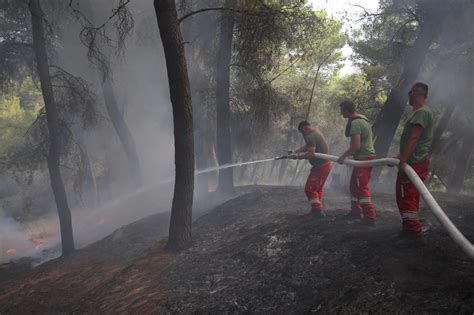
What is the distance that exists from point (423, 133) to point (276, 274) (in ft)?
8.92

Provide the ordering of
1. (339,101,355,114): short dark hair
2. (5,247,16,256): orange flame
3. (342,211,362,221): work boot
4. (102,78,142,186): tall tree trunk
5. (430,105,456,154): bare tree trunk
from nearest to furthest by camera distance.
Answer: (339,101,355,114): short dark hair
(342,211,362,221): work boot
(5,247,16,256): orange flame
(430,105,456,154): bare tree trunk
(102,78,142,186): tall tree trunk

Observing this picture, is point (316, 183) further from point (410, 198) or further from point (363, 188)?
point (410, 198)

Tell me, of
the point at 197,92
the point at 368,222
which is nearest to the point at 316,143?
the point at 368,222

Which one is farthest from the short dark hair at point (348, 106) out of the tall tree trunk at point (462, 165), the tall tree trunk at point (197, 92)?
the tall tree trunk at point (462, 165)

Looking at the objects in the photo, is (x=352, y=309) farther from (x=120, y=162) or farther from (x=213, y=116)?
(x=120, y=162)

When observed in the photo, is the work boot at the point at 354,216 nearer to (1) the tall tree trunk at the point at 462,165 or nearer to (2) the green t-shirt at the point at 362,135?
(2) the green t-shirt at the point at 362,135

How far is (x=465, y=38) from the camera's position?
1098 cm

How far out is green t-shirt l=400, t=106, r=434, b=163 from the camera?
445 centimetres

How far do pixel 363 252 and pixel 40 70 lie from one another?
32.7 feet

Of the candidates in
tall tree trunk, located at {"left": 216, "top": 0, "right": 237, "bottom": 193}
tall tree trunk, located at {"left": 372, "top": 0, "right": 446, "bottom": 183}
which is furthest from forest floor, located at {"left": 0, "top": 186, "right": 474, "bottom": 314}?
tall tree trunk, located at {"left": 216, "top": 0, "right": 237, "bottom": 193}

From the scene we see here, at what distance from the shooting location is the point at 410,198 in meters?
4.52

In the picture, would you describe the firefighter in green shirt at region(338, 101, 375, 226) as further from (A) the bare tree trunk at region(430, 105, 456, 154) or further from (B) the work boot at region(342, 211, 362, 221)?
(A) the bare tree trunk at region(430, 105, 456, 154)

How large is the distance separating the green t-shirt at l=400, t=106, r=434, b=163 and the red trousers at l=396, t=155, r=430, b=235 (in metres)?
0.10

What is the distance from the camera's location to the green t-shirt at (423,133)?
4449 millimetres
